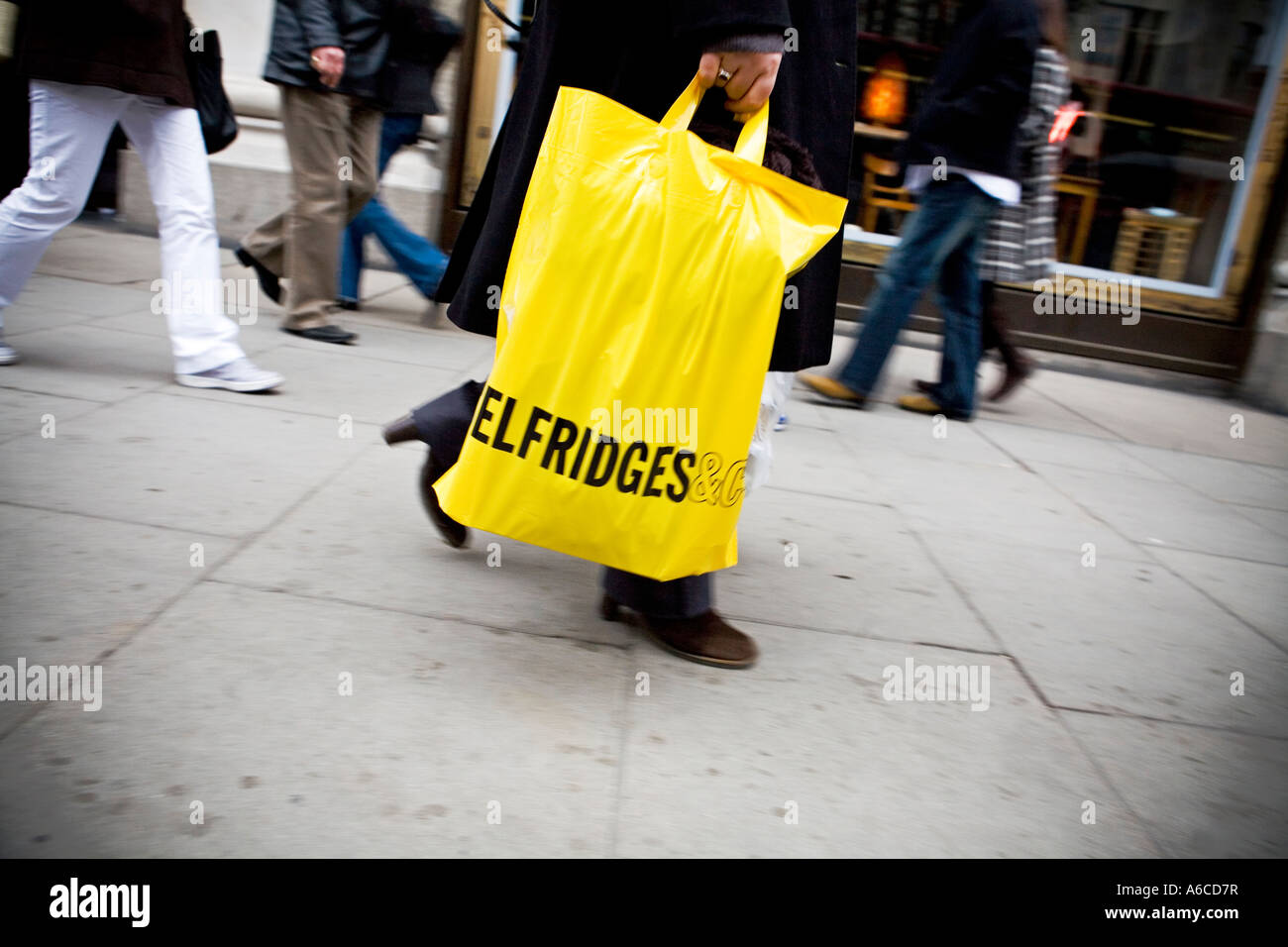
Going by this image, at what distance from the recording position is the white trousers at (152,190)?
138 inches

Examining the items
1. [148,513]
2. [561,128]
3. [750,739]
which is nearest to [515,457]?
[561,128]

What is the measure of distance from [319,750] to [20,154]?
5.72 m

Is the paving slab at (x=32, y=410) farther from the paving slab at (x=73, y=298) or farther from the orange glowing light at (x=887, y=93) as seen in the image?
the orange glowing light at (x=887, y=93)

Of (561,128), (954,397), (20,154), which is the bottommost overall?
(954,397)

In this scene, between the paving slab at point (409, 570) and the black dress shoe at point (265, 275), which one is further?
the black dress shoe at point (265, 275)

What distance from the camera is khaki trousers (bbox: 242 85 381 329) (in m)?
4.71

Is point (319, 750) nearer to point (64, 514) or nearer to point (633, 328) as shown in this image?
point (633, 328)

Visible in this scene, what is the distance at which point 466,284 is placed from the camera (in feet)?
7.47

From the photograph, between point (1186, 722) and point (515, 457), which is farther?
point (1186, 722)

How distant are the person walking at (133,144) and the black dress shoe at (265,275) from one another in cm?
135

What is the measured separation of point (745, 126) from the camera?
6.31 feet

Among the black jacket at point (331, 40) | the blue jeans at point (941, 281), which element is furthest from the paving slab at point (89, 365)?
the blue jeans at point (941, 281)

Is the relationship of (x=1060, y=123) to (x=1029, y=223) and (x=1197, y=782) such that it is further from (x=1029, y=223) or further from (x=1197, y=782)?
(x=1197, y=782)

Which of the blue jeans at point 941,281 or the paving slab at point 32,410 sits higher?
the blue jeans at point 941,281
